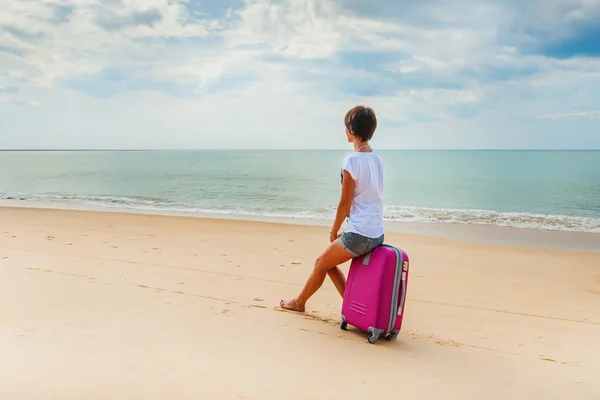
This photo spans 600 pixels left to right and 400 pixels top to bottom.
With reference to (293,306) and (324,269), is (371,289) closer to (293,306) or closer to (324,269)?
(324,269)

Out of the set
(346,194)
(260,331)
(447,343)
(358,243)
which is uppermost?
(346,194)

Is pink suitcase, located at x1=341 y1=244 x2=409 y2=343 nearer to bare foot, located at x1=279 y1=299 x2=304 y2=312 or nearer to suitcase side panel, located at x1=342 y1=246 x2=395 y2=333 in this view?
suitcase side panel, located at x1=342 y1=246 x2=395 y2=333

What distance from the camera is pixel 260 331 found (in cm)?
393

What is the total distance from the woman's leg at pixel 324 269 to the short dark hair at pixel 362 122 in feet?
3.15

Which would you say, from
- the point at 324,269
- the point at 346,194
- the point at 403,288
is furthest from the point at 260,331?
the point at 346,194

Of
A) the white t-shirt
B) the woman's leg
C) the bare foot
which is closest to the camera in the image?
the white t-shirt

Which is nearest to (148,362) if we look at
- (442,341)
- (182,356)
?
(182,356)

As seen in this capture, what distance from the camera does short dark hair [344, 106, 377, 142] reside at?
3.82 m

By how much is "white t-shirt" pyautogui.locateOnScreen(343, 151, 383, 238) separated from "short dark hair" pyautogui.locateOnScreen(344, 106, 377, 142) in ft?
0.55

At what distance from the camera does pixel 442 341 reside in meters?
4.21

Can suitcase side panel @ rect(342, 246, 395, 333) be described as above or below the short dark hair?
below

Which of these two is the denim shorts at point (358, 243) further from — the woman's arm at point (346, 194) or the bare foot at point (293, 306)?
the bare foot at point (293, 306)

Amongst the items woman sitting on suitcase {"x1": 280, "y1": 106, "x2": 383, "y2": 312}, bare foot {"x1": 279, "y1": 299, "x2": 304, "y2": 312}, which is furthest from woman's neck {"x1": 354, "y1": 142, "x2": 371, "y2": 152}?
bare foot {"x1": 279, "y1": 299, "x2": 304, "y2": 312}

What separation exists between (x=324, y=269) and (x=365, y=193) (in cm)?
89
